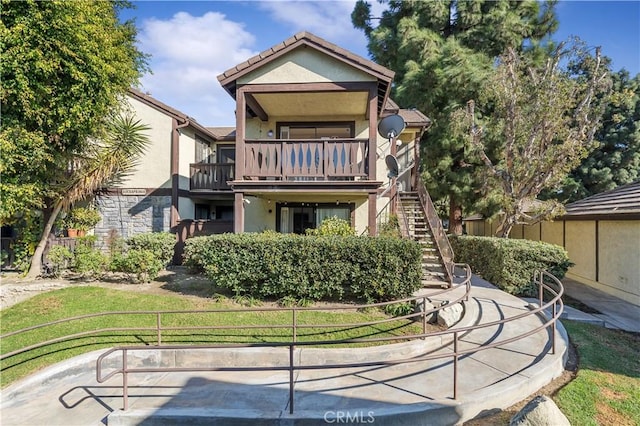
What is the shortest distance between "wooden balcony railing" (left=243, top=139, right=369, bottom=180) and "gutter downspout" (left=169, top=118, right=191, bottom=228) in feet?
15.4

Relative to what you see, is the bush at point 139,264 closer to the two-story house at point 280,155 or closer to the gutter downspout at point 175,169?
the two-story house at point 280,155

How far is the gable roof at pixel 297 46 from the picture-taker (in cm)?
934

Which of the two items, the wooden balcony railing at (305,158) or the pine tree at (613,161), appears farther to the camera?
the pine tree at (613,161)

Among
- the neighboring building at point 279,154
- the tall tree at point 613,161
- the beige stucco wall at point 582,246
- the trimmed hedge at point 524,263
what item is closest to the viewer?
the trimmed hedge at point 524,263

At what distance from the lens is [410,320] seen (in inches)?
266

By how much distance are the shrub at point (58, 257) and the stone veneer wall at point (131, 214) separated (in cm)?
239

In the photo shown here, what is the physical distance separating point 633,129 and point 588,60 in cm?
1522

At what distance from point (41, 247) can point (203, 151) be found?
7.21 metres

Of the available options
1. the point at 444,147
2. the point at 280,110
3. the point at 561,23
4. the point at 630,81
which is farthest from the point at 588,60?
the point at 630,81

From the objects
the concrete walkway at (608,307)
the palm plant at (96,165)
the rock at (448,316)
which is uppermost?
the palm plant at (96,165)

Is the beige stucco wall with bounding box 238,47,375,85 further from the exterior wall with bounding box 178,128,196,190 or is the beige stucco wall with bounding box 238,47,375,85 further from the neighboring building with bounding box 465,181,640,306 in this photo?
the neighboring building with bounding box 465,181,640,306

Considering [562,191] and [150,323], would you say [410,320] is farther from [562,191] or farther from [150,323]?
[562,191]

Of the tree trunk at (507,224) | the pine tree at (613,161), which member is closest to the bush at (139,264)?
the tree trunk at (507,224)

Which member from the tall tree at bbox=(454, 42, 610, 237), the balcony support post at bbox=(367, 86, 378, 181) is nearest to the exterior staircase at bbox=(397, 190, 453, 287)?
the balcony support post at bbox=(367, 86, 378, 181)
